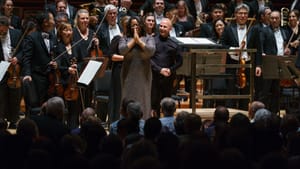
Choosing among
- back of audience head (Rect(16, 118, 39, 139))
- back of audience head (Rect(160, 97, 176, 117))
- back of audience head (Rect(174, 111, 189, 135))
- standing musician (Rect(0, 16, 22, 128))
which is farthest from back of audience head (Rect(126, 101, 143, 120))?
standing musician (Rect(0, 16, 22, 128))

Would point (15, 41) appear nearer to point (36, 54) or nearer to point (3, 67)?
point (36, 54)

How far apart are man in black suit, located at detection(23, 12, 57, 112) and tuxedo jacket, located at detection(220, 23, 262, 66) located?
222 centimetres

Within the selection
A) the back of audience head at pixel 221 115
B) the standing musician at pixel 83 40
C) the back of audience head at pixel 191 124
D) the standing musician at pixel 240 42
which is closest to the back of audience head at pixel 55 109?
the back of audience head at pixel 191 124

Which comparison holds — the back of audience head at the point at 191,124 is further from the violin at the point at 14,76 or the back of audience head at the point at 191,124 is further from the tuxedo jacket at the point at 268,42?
the tuxedo jacket at the point at 268,42

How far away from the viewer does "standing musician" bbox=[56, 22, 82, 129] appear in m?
9.44

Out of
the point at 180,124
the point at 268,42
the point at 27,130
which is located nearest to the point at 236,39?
the point at 268,42

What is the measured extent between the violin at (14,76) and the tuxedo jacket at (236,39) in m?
2.59

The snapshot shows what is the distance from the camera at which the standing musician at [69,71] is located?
9438 millimetres

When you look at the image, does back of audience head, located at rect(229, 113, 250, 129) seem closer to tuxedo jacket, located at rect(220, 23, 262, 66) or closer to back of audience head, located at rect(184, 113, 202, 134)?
back of audience head, located at rect(184, 113, 202, 134)

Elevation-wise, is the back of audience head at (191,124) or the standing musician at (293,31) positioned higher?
the standing musician at (293,31)

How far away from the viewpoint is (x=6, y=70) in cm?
932

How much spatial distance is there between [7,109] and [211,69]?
2454 millimetres

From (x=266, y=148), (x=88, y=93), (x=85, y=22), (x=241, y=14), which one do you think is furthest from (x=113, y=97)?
(x=266, y=148)

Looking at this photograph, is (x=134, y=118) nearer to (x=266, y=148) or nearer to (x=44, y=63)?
(x=266, y=148)
